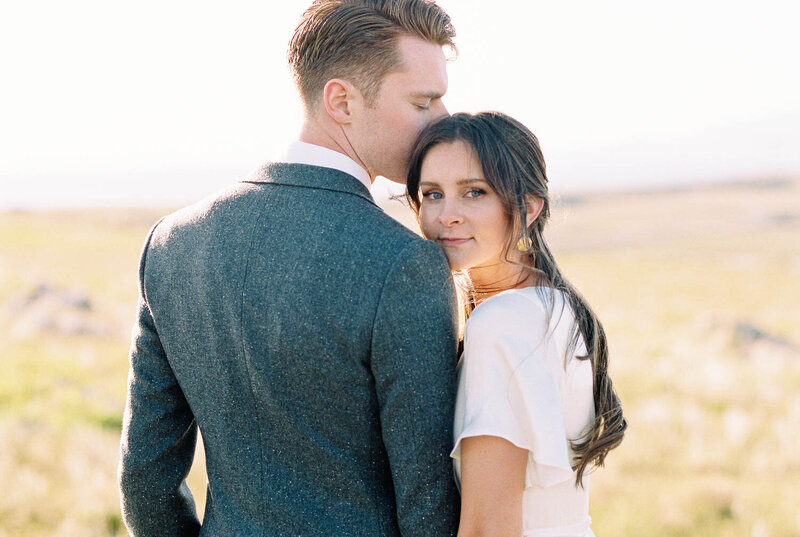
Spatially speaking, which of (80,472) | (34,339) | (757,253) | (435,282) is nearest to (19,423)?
(80,472)

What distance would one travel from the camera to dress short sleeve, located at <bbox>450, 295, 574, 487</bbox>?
1.97 metres

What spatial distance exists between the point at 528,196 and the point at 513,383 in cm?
63

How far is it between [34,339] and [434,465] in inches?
385

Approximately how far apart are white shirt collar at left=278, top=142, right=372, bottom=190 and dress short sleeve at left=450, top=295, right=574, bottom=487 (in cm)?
51

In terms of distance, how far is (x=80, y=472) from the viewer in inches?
237

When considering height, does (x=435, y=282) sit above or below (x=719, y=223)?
above

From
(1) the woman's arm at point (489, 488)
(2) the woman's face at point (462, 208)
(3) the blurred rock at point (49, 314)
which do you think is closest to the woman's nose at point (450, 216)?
(2) the woman's face at point (462, 208)

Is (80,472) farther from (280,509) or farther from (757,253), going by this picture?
(757,253)

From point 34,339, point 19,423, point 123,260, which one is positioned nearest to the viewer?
point 19,423

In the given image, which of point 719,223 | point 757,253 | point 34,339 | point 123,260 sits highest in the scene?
point 34,339

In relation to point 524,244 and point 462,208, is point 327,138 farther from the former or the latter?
point 524,244

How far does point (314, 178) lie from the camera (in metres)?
2.04

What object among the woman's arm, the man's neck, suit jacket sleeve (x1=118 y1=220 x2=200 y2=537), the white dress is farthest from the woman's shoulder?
suit jacket sleeve (x1=118 y1=220 x2=200 y2=537)

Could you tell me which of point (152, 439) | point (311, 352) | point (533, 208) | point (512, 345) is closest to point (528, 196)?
point (533, 208)
